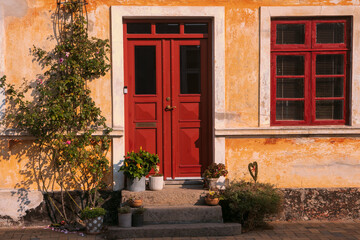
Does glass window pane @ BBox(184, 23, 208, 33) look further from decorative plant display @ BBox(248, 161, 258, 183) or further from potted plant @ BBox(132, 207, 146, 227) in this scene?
potted plant @ BBox(132, 207, 146, 227)

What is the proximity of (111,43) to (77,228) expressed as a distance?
284 centimetres

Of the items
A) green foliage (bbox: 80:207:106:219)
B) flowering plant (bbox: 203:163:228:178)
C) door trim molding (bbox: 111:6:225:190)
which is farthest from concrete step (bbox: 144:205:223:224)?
door trim molding (bbox: 111:6:225:190)

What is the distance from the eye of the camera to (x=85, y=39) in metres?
6.91

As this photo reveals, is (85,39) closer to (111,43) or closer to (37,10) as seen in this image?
(111,43)

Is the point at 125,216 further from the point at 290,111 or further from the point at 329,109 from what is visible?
the point at 329,109

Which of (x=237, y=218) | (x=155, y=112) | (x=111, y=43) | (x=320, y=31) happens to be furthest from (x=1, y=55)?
(x=320, y=31)

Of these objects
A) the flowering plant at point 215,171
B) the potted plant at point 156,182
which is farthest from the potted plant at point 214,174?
the potted plant at point 156,182

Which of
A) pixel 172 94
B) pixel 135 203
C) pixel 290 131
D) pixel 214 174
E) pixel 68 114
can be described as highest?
pixel 172 94

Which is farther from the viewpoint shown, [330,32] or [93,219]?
[330,32]

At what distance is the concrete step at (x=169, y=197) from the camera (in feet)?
22.1

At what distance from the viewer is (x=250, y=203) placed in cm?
651

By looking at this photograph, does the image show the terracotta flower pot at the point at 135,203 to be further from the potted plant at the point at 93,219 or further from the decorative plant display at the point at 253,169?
the decorative plant display at the point at 253,169

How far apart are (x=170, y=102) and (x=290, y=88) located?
76.2 inches

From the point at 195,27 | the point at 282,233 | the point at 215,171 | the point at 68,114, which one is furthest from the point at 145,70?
the point at 282,233
